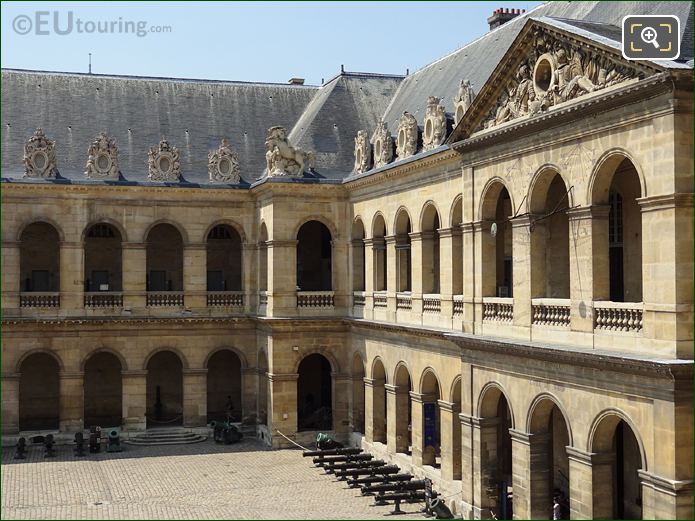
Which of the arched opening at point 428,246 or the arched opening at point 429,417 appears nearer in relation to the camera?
the arched opening at point 429,417

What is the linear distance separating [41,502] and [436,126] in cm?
1760

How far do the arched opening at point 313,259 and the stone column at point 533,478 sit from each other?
21.6 m

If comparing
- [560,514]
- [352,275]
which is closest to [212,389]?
[352,275]

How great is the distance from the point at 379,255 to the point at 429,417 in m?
7.65

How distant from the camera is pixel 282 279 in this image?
41719 millimetres

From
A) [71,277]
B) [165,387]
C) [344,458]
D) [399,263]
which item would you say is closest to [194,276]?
[71,277]

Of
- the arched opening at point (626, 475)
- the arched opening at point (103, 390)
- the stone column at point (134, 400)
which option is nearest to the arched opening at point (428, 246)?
the arched opening at point (626, 475)

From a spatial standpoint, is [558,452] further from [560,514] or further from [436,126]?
[436,126]

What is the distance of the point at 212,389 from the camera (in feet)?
155

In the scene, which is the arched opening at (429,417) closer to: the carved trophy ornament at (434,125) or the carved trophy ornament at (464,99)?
the carved trophy ornament at (434,125)

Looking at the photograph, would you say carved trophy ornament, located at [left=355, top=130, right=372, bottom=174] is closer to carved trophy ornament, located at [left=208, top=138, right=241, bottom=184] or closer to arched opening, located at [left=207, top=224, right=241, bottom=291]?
carved trophy ornament, located at [left=208, top=138, right=241, bottom=184]

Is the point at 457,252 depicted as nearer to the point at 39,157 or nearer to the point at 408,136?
the point at 408,136

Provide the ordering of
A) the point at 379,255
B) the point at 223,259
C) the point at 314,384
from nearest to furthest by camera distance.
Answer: the point at 379,255 → the point at 314,384 → the point at 223,259

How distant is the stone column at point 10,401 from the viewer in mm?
41844
